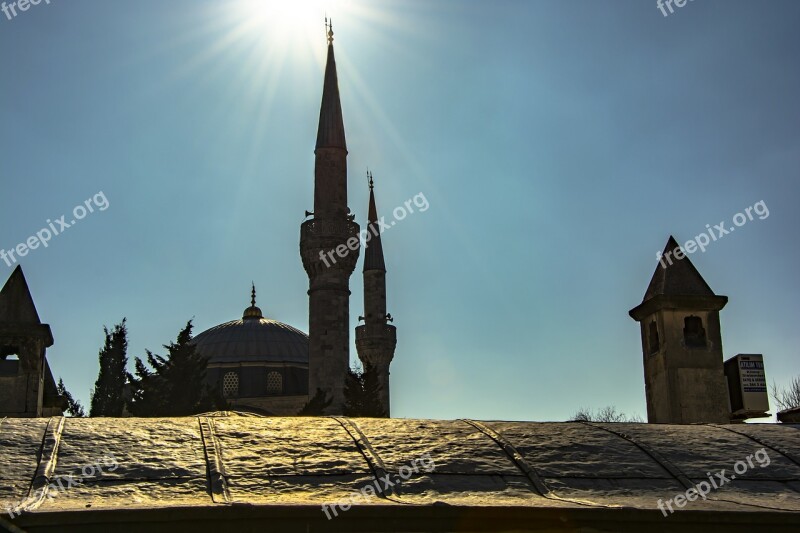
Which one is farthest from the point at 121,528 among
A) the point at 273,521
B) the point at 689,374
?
the point at 689,374

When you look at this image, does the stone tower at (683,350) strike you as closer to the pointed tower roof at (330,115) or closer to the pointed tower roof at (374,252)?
the pointed tower roof at (330,115)

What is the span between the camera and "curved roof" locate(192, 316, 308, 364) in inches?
1805

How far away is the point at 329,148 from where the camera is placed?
32.8 metres

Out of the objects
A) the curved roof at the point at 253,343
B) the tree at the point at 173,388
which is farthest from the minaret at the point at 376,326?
the tree at the point at 173,388

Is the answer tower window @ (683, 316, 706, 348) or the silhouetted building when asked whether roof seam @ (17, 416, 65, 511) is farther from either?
tower window @ (683, 316, 706, 348)

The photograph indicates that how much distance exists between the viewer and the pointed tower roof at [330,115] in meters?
33.0

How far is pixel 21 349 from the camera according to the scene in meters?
18.6

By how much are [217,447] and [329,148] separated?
2499 cm

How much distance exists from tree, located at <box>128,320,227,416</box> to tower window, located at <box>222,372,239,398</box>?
16770mm

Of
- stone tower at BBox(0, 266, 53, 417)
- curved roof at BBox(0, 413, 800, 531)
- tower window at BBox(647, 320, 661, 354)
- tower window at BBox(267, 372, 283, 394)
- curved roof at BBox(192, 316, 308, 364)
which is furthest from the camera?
curved roof at BBox(192, 316, 308, 364)

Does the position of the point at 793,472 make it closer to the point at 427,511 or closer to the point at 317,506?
the point at 427,511

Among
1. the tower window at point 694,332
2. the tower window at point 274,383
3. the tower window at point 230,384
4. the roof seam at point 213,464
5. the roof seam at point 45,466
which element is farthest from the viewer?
the tower window at point 274,383

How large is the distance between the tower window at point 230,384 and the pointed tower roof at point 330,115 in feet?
52.1

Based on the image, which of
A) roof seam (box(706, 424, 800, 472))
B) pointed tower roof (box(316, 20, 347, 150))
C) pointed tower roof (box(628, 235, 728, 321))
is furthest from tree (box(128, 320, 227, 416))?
roof seam (box(706, 424, 800, 472))
